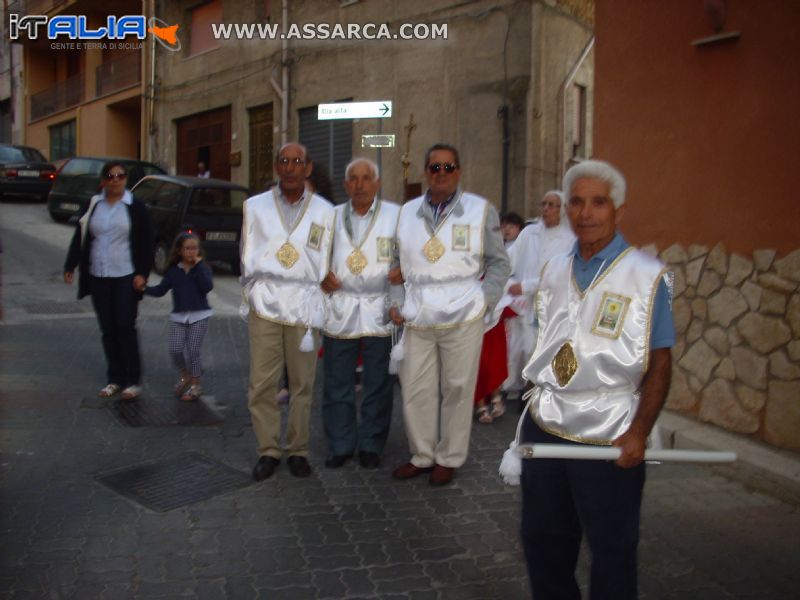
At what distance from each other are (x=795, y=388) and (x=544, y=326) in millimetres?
3069

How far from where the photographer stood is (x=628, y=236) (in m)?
6.55

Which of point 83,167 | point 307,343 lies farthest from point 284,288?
Answer: point 83,167

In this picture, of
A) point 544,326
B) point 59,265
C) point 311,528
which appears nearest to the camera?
point 544,326

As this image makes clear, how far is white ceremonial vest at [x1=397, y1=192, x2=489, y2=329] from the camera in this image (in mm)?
4711

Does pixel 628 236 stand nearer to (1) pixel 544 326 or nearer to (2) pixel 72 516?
(1) pixel 544 326

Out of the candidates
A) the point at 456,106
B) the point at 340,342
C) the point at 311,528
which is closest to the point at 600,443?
the point at 311,528

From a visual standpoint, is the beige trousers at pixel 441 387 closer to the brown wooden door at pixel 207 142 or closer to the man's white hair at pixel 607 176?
the man's white hair at pixel 607 176

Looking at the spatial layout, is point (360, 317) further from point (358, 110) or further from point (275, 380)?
point (358, 110)

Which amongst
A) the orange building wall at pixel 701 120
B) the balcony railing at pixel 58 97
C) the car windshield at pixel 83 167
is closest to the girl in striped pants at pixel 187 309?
the orange building wall at pixel 701 120

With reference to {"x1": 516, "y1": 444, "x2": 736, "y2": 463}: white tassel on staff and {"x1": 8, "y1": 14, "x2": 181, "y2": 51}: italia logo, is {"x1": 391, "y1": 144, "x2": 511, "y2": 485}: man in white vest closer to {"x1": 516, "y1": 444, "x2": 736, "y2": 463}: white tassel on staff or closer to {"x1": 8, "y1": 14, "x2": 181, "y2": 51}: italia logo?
{"x1": 516, "y1": 444, "x2": 736, "y2": 463}: white tassel on staff

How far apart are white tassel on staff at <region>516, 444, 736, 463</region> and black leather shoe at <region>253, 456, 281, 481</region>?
2736mm

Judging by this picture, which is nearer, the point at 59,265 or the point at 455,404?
the point at 455,404

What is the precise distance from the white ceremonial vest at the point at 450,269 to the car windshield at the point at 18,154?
21.1 meters

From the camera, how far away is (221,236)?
44.0 feet
